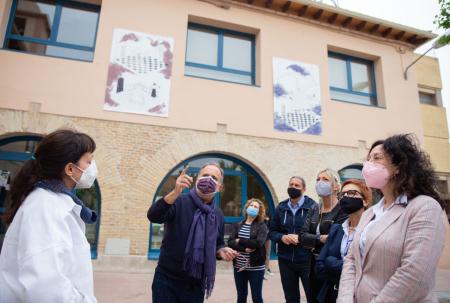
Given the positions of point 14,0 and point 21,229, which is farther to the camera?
point 14,0

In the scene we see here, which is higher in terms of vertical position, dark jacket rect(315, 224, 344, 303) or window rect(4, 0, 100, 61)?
window rect(4, 0, 100, 61)

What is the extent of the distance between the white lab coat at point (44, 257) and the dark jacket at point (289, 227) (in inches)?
106

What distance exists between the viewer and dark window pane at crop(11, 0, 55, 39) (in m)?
7.54

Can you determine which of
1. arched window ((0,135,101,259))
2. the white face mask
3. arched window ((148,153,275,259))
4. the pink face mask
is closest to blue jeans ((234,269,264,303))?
the pink face mask

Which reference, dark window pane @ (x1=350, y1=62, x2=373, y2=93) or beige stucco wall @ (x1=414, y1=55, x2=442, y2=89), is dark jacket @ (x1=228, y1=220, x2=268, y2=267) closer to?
dark window pane @ (x1=350, y1=62, x2=373, y2=93)

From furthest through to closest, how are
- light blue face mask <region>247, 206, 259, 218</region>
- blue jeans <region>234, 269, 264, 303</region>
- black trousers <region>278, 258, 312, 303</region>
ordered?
light blue face mask <region>247, 206, 259, 218</region>, blue jeans <region>234, 269, 264, 303</region>, black trousers <region>278, 258, 312, 303</region>

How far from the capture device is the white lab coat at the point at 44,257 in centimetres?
119

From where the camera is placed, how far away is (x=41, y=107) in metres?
6.78

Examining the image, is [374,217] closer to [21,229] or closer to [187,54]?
[21,229]

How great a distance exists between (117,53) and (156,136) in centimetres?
240

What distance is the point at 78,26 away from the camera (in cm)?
782

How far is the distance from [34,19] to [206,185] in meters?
8.03

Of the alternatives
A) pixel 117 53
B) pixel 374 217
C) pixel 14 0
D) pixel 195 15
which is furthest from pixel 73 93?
pixel 374 217

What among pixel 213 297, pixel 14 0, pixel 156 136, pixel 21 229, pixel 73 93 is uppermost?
pixel 14 0
